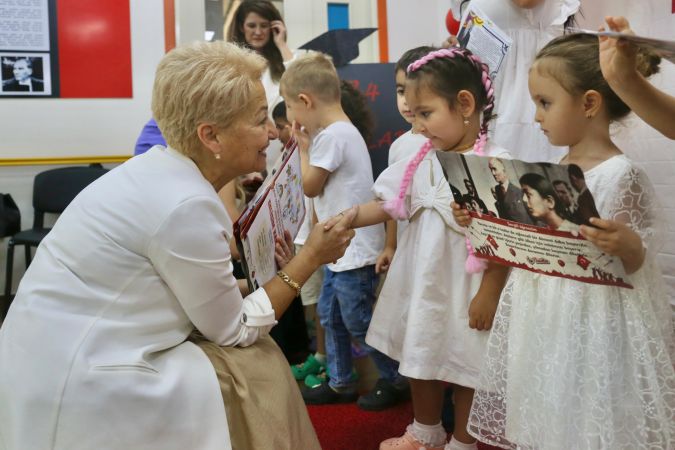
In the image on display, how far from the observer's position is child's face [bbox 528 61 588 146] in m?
1.39

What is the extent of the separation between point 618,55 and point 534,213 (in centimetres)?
34

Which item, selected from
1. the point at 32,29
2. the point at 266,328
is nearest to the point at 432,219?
the point at 266,328

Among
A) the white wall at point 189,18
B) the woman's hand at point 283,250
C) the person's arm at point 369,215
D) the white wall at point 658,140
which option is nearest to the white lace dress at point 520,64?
the white wall at point 658,140

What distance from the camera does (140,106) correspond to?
4438 mm

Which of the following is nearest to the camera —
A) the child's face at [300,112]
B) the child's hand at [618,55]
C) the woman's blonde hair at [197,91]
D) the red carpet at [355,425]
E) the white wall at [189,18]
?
the child's hand at [618,55]

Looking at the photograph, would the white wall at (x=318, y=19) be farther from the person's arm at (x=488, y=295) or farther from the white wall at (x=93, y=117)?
the person's arm at (x=488, y=295)

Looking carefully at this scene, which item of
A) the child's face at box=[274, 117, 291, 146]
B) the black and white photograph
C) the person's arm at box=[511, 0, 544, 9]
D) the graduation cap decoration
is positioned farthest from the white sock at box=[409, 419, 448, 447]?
the black and white photograph

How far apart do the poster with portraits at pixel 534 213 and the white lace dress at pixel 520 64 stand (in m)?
0.80

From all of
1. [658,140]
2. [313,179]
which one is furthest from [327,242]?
[658,140]

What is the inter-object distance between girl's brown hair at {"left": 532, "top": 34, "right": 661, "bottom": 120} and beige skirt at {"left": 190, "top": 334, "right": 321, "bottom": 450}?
937 millimetres

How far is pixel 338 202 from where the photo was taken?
2.48 meters

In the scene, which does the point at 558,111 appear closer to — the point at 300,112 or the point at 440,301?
the point at 440,301

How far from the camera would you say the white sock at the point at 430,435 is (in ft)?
6.37

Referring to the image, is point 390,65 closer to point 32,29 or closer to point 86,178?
point 86,178
